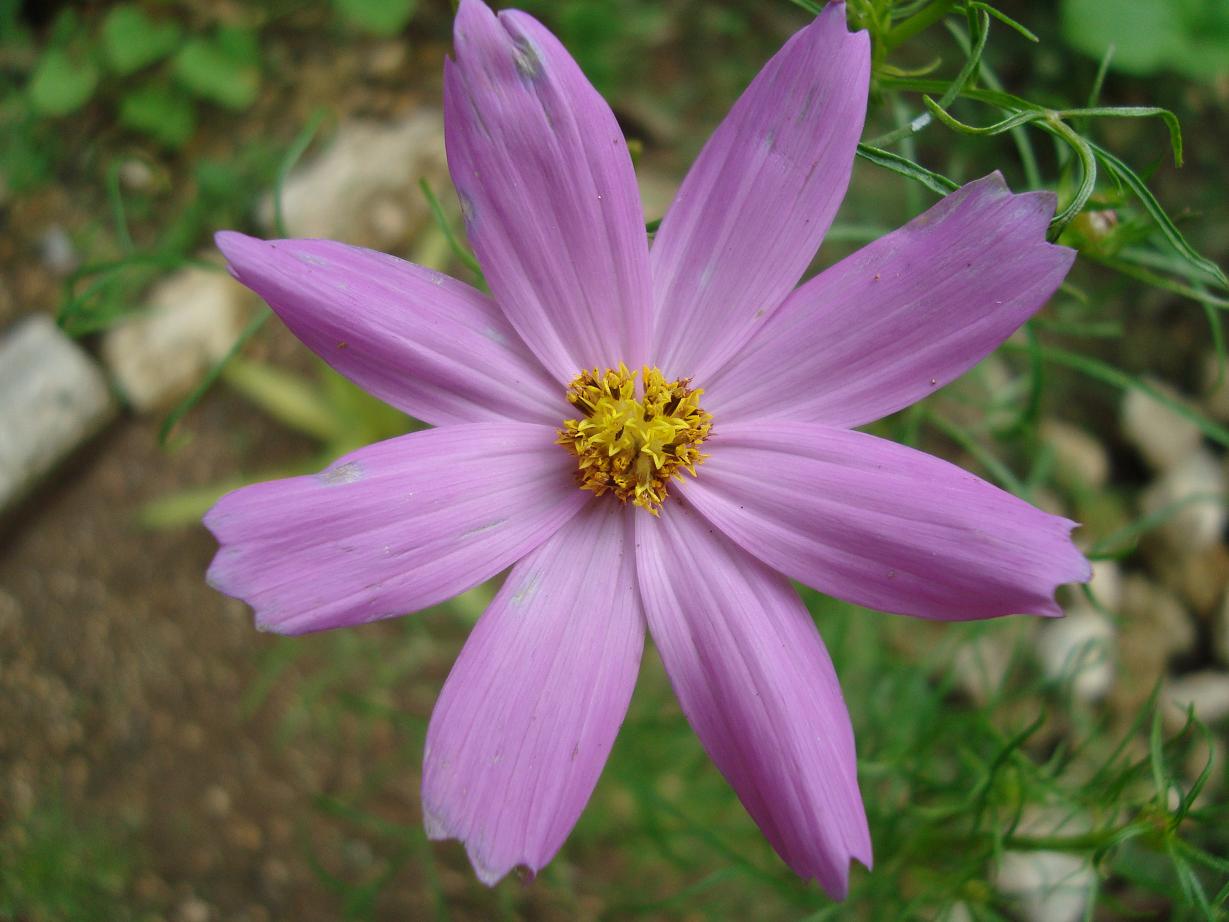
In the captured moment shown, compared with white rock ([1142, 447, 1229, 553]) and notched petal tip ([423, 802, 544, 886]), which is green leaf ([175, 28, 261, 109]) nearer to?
notched petal tip ([423, 802, 544, 886])

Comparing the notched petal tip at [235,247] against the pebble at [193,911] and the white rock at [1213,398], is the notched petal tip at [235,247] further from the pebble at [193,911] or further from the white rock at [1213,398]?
the white rock at [1213,398]

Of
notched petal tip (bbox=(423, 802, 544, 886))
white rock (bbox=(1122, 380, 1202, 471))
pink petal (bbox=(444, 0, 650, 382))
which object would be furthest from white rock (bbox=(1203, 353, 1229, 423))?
notched petal tip (bbox=(423, 802, 544, 886))

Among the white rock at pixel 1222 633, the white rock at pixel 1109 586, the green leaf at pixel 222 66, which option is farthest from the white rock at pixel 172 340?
the white rock at pixel 1222 633

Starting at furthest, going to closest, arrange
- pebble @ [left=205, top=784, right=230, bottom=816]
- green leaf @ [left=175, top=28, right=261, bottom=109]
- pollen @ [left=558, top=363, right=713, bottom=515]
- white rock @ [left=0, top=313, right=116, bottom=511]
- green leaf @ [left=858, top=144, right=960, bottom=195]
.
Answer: green leaf @ [left=175, top=28, right=261, bottom=109]
white rock @ [left=0, top=313, right=116, bottom=511]
pebble @ [left=205, top=784, right=230, bottom=816]
pollen @ [left=558, top=363, right=713, bottom=515]
green leaf @ [left=858, top=144, right=960, bottom=195]

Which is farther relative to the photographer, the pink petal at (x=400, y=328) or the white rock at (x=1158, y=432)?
the white rock at (x=1158, y=432)

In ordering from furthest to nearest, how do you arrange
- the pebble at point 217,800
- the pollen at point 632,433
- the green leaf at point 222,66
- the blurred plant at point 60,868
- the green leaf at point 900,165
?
the green leaf at point 222,66 → the pebble at point 217,800 → the blurred plant at point 60,868 → the pollen at point 632,433 → the green leaf at point 900,165

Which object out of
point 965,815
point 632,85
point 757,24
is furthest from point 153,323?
point 965,815

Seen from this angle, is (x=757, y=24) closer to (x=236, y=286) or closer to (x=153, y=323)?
(x=236, y=286)
